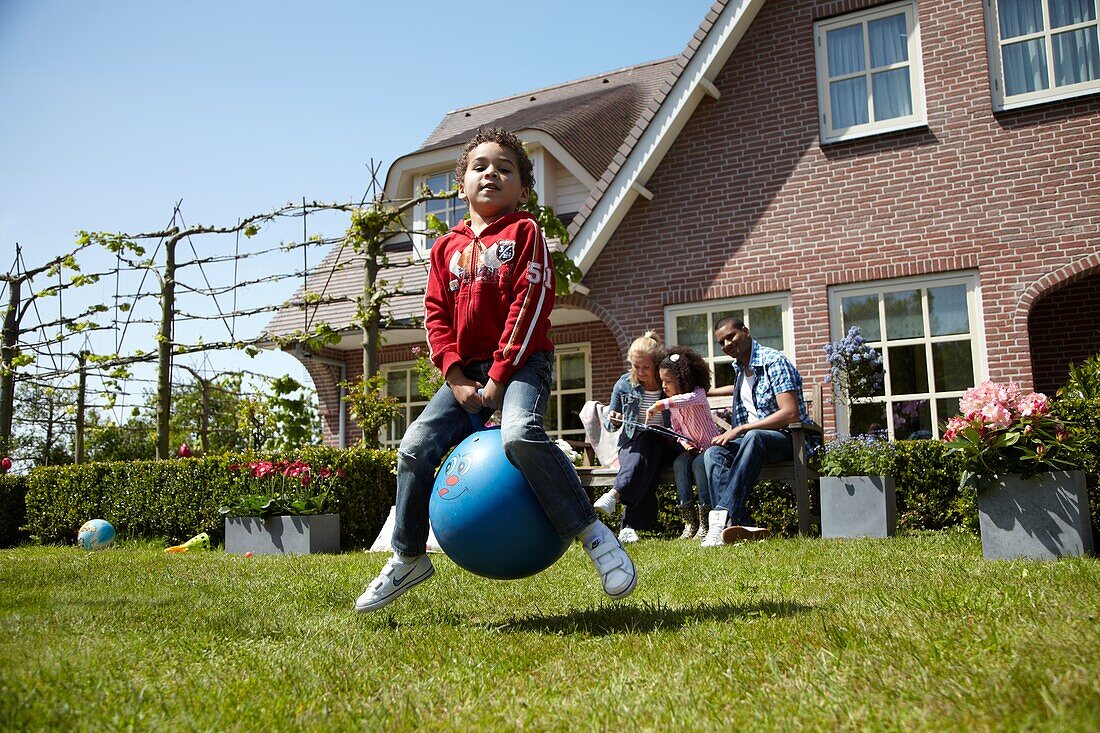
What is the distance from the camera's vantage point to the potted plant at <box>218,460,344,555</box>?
7.20 meters

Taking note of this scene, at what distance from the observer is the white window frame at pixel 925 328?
9.26 meters

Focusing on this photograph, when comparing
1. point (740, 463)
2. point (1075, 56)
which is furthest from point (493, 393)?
point (1075, 56)

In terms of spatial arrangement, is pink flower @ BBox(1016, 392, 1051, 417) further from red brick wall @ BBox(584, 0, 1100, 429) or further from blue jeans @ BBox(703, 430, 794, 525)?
red brick wall @ BBox(584, 0, 1100, 429)

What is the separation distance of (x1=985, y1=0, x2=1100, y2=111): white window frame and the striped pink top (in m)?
5.42

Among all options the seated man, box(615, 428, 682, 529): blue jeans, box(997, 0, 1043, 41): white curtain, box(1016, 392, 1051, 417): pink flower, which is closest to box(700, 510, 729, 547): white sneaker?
the seated man

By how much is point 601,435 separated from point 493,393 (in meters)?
5.32

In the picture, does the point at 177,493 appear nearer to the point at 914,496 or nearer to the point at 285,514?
the point at 285,514

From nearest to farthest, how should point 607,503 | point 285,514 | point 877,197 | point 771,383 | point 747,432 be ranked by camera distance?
point 747,432, point 771,383, point 607,503, point 285,514, point 877,197

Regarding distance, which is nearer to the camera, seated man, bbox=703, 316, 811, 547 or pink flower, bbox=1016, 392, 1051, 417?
pink flower, bbox=1016, 392, 1051, 417

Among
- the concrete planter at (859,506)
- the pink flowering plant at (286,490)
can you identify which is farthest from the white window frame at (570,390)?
the concrete planter at (859,506)

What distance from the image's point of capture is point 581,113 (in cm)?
1523

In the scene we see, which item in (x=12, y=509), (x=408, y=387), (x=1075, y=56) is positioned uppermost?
(x=1075, y=56)

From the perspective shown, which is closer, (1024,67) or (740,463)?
(740,463)

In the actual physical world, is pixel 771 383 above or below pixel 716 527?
above
